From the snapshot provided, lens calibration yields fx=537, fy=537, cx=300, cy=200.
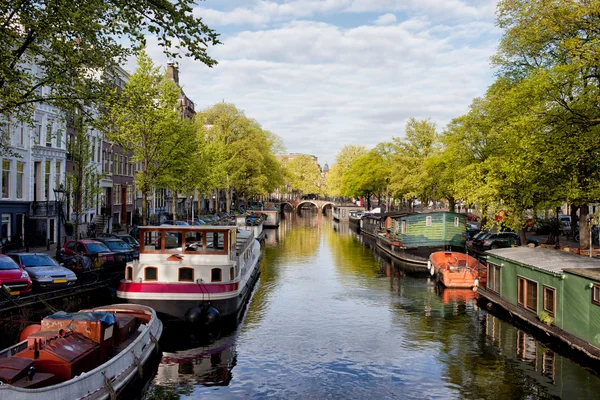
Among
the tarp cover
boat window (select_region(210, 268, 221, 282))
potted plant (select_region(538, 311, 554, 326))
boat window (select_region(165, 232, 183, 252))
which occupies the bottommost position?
potted plant (select_region(538, 311, 554, 326))

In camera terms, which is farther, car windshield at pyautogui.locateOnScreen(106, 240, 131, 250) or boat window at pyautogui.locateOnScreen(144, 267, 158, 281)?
car windshield at pyautogui.locateOnScreen(106, 240, 131, 250)

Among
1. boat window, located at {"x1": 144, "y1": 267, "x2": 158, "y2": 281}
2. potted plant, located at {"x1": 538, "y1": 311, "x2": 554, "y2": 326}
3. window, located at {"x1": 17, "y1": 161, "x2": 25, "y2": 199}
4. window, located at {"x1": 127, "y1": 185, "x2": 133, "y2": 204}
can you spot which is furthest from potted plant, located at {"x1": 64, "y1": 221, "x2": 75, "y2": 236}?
potted plant, located at {"x1": 538, "y1": 311, "x2": 554, "y2": 326}

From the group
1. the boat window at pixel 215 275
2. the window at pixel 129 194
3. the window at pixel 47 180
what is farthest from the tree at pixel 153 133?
the window at pixel 129 194

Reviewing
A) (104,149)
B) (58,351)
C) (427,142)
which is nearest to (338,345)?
(58,351)

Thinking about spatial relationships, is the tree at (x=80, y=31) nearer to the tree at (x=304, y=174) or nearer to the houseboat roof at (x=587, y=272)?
the houseboat roof at (x=587, y=272)

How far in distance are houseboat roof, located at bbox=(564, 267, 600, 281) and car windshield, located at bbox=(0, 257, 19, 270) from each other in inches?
900

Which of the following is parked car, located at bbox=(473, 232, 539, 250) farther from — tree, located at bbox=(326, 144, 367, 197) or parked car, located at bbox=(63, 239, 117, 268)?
tree, located at bbox=(326, 144, 367, 197)

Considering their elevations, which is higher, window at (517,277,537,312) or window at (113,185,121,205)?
window at (113,185,121,205)

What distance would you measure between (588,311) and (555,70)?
1484 cm

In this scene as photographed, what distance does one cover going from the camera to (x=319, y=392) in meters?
17.5

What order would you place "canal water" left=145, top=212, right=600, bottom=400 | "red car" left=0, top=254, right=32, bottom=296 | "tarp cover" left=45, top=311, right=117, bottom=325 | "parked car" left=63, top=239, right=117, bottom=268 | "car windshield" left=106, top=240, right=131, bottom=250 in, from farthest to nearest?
"car windshield" left=106, top=240, right=131, bottom=250 < "parked car" left=63, top=239, right=117, bottom=268 < "red car" left=0, top=254, right=32, bottom=296 < "canal water" left=145, top=212, right=600, bottom=400 < "tarp cover" left=45, top=311, right=117, bottom=325

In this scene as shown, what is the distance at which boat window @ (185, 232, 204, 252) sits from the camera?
25484mm

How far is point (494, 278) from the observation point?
2969 cm

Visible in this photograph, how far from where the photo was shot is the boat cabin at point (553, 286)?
63.2 feet
